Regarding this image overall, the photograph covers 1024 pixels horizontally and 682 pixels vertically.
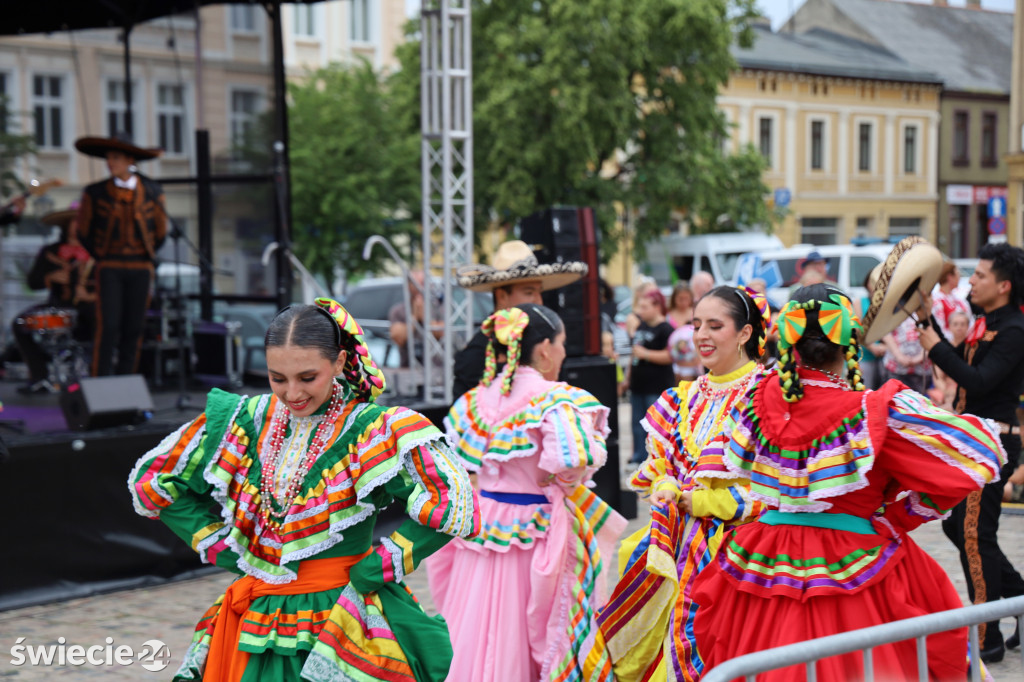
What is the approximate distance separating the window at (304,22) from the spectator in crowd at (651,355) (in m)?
24.8

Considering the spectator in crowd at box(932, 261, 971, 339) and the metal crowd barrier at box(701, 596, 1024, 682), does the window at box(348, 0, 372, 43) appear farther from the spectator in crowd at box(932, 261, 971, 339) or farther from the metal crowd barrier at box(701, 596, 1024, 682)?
the metal crowd barrier at box(701, 596, 1024, 682)

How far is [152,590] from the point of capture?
6984 mm

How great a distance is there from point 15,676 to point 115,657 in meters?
0.46

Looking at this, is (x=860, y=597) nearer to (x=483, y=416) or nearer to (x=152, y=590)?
(x=483, y=416)

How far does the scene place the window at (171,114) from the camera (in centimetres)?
Answer: 1168

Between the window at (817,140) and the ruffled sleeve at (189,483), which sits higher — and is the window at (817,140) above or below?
above

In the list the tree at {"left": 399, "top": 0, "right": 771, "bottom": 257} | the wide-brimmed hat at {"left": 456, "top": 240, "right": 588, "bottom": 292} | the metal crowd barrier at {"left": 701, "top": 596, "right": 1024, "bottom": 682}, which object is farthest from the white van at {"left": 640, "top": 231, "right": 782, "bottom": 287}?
the metal crowd barrier at {"left": 701, "top": 596, "right": 1024, "bottom": 682}

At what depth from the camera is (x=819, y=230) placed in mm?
41406

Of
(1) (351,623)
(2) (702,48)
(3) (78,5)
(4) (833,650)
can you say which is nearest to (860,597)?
(4) (833,650)

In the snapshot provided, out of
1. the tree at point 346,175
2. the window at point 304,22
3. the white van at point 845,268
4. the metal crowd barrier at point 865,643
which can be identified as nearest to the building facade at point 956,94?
the window at point 304,22

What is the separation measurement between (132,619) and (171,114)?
267 inches

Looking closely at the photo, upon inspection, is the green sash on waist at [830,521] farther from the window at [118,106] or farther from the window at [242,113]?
the window at [118,106]

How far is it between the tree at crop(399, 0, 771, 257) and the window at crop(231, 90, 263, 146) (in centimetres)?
1518

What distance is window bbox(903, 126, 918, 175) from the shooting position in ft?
141
